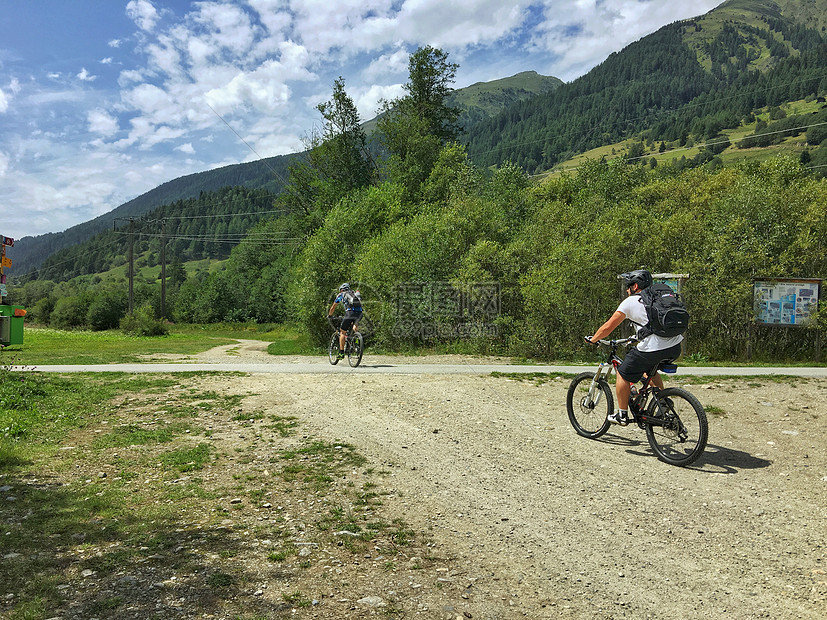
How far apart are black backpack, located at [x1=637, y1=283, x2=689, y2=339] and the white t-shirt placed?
7 cm

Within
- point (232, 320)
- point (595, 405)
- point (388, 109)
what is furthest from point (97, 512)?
point (232, 320)

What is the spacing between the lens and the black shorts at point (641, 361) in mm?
6625

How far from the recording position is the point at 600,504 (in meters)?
5.42

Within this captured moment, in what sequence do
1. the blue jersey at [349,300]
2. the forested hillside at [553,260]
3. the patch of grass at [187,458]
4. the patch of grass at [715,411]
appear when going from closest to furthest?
the patch of grass at [187,458], the patch of grass at [715,411], the blue jersey at [349,300], the forested hillside at [553,260]

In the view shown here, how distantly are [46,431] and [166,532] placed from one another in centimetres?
510

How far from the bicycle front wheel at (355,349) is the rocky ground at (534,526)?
628cm

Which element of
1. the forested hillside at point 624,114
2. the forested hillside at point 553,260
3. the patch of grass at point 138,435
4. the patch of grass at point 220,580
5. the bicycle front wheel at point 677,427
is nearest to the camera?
the patch of grass at point 220,580

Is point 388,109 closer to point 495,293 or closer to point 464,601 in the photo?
point 495,293

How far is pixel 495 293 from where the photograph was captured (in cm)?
1992

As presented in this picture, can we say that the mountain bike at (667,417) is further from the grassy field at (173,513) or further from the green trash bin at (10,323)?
the green trash bin at (10,323)

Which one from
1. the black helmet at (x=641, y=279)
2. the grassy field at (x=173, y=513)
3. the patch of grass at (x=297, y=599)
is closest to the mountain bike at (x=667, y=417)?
the black helmet at (x=641, y=279)

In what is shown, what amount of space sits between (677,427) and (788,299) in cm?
1359

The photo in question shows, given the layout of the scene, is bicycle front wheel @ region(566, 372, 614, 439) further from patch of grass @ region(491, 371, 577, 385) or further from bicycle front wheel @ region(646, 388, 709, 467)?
patch of grass @ region(491, 371, 577, 385)

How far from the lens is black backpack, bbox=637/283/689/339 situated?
642cm
